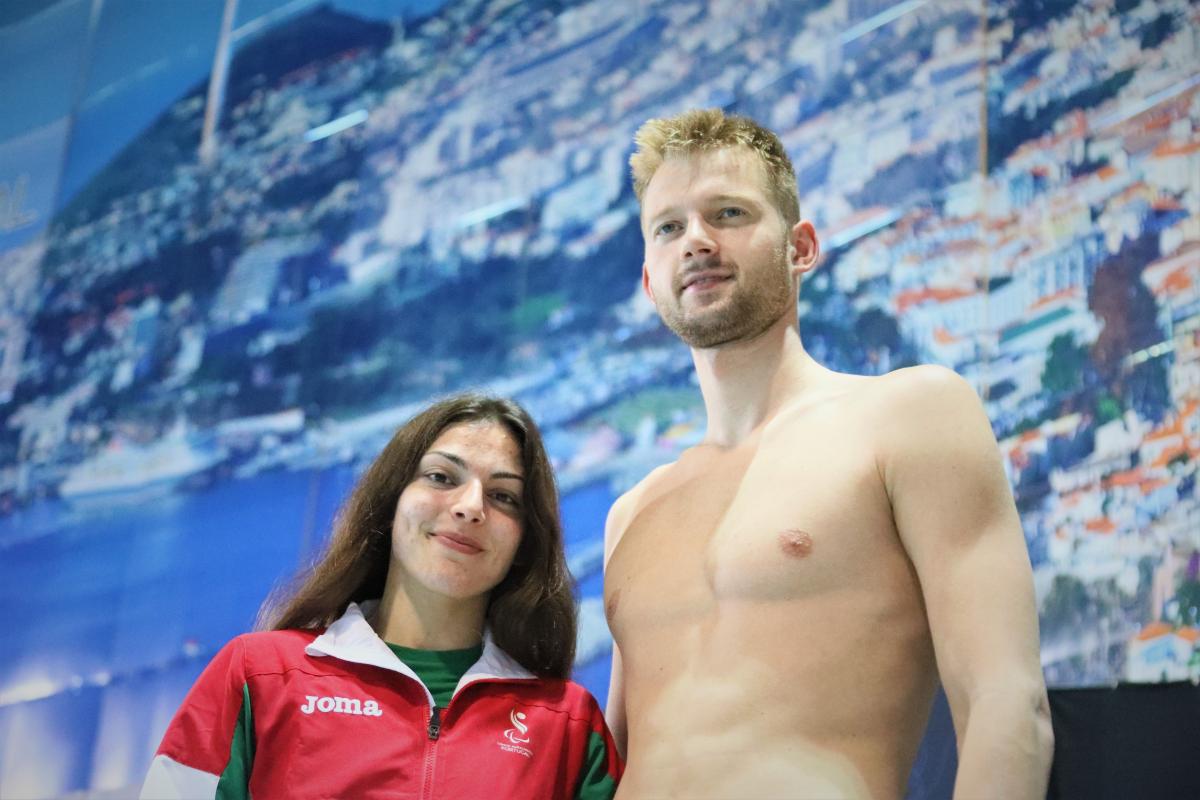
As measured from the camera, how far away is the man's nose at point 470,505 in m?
1.94

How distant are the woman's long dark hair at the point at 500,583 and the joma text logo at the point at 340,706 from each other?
0.77ft

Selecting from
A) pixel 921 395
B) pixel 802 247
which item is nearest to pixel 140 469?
pixel 802 247

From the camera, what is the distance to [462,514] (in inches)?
76.8

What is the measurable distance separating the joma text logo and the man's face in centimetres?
76

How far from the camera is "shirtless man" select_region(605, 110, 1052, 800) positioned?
1582mm

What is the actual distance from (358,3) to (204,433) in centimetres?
152

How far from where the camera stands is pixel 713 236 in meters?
2.04

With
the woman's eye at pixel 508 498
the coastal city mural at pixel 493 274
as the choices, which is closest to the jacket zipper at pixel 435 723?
the woman's eye at pixel 508 498

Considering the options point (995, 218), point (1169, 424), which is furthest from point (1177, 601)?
point (995, 218)

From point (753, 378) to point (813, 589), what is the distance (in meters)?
0.46

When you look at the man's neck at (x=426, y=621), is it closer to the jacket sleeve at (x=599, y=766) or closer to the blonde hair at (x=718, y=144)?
the jacket sleeve at (x=599, y=766)

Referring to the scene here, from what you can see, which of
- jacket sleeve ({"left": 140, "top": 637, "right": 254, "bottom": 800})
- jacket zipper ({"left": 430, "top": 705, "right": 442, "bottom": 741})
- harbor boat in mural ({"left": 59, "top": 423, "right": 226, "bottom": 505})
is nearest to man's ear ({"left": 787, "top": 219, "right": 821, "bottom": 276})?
jacket zipper ({"left": 430, "top": 705, "right": 442, "bottom": 741})

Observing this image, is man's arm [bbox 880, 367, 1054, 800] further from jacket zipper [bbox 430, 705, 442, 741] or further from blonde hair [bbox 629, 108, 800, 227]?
jacket zipper [bbox 430, 705, 442, 741]

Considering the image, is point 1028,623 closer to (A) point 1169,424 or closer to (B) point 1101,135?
(A) point 1169,424
